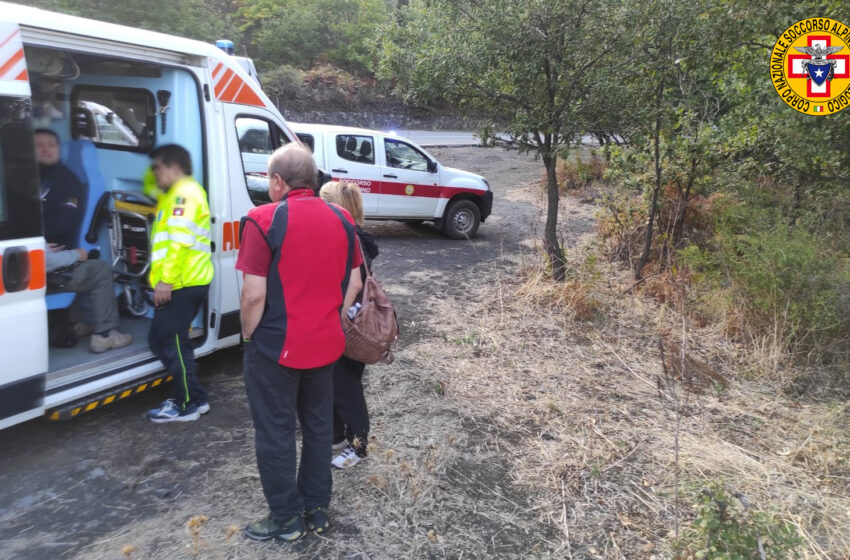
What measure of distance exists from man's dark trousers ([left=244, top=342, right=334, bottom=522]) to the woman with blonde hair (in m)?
0.53

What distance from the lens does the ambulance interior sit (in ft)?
13.0

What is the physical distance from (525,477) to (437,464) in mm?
542

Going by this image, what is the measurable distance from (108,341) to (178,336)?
73 centimetres

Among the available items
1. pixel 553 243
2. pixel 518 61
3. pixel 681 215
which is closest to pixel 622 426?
pixel 553 243

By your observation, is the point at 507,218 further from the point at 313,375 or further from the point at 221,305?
the point at 313,375

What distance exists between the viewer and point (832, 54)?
5.56 meters

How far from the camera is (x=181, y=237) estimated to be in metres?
3.63

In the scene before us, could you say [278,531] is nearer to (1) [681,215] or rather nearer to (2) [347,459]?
(2) [347,459]

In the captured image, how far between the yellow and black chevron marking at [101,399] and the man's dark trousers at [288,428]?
1311 mm

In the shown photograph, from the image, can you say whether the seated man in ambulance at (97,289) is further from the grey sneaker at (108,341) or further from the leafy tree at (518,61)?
the leafy tree at (518,61)

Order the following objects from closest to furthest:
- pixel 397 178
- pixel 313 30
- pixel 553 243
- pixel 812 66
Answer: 1. pixel 812 66
2. pixel 553 243
3. pixel 397 178
4. pixel 313 30

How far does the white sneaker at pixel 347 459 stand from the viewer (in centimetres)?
355

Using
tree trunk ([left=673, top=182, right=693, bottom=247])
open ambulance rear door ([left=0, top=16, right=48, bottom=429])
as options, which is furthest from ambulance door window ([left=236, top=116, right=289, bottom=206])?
tree trunk ([left=673, top=182, right=693, bottom=247])

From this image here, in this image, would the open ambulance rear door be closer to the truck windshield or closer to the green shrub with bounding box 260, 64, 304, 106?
the truck windshield
